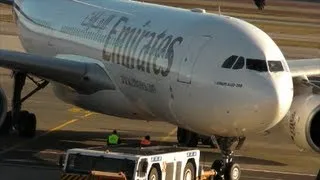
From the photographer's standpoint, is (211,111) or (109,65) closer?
(211,111)

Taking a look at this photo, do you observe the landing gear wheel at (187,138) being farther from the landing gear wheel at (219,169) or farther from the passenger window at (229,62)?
the passenger window at (229,62)

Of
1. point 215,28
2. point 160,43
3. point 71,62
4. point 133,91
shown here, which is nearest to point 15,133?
point 71,62

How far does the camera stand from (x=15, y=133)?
30.8 meters

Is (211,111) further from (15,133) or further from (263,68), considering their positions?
(15,133)

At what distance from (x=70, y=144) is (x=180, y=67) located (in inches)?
285

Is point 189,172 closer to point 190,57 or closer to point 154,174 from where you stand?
point 154,174

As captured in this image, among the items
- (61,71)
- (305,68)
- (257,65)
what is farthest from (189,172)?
(305,68)

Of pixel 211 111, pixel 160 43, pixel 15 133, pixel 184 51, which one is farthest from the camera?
pixel 15 133

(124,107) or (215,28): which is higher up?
(215,28)

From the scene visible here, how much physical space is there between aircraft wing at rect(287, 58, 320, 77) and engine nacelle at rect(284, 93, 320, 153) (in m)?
2.91

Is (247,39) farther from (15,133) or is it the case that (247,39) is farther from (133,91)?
(15,133)

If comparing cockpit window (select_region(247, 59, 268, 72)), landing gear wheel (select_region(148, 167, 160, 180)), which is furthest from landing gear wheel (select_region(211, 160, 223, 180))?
cockpit window (select_region(247, 59, 268, 72))

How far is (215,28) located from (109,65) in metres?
5.29

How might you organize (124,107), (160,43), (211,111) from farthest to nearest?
1. (124,107)
2. (160,43)
3. (211,111)
